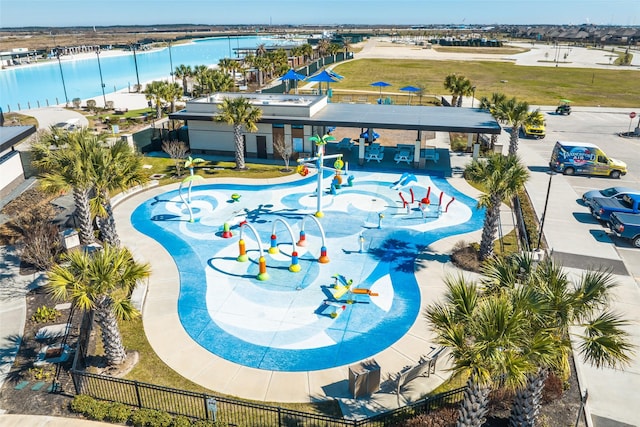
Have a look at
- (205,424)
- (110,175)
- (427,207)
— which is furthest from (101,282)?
(427,207)

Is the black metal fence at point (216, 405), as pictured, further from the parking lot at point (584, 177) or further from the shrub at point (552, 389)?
the parking lot at point (584, 177)

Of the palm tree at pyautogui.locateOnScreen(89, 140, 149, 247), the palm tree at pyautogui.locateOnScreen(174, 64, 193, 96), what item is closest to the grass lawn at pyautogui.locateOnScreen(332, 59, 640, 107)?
the palm tree at pyautogui.locateOnScreen(174, 64, 193, 96)

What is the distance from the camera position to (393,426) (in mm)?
12555

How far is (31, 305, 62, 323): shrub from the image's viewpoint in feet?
57.7

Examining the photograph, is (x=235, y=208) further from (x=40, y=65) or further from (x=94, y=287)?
(x=40, y=65)

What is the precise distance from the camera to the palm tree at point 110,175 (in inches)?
773

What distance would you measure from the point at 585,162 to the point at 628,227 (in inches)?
495

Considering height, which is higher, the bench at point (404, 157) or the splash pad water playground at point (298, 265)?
the bench at point (404, 157)

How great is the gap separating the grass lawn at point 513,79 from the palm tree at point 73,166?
2280 inches

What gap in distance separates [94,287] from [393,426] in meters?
9.71

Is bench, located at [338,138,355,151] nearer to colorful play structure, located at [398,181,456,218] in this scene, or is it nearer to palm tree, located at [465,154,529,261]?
colorful play structure, located at [398,181,456,218]

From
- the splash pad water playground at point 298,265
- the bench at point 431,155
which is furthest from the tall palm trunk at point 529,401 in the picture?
the bench at point 431,155

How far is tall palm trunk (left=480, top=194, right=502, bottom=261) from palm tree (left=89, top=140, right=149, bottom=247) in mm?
16895

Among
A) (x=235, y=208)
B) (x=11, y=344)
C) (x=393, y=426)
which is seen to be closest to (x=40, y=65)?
(x=235, y=208)
